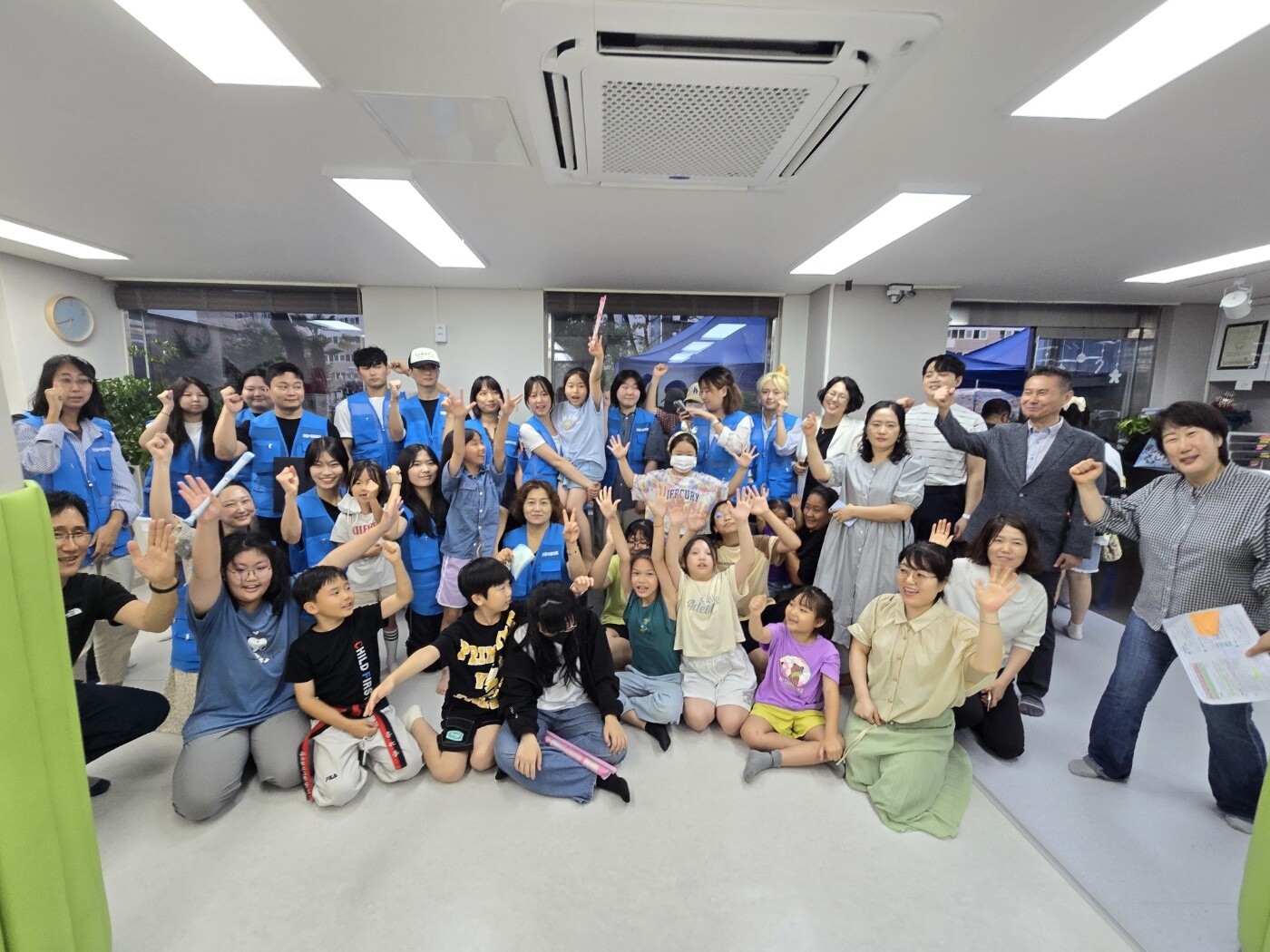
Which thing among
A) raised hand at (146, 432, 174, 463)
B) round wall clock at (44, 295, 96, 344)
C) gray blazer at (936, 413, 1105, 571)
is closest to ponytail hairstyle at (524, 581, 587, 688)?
raised hand at (146, 432, 174, 463)

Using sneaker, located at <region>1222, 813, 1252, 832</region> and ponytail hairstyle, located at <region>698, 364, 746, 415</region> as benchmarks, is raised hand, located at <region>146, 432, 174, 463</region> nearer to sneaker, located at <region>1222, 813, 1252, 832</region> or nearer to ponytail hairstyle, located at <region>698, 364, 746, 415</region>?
ponytail hairstyle, located at <region>698, 364, 746, 415</region>

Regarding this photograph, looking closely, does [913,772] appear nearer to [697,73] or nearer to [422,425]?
[697,73]

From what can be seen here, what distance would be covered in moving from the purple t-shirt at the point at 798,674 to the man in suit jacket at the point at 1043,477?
92 cm

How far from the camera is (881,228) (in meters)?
3.25

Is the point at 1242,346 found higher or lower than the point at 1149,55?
lower

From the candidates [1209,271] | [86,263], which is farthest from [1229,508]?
[86,263]

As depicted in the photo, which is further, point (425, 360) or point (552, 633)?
point (425, 360)

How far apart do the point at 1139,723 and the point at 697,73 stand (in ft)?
8.84

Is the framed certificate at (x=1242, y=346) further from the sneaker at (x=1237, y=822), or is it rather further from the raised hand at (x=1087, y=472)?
the sneaker at (x=1237, y=822)

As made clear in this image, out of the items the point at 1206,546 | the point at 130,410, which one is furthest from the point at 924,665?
the point at 130,410

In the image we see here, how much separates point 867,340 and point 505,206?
3622 millimetres

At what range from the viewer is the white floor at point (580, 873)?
1.48 metres

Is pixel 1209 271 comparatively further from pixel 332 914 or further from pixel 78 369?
pixel 78 369

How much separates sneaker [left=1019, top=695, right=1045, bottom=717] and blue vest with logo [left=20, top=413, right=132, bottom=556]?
14.5ft
